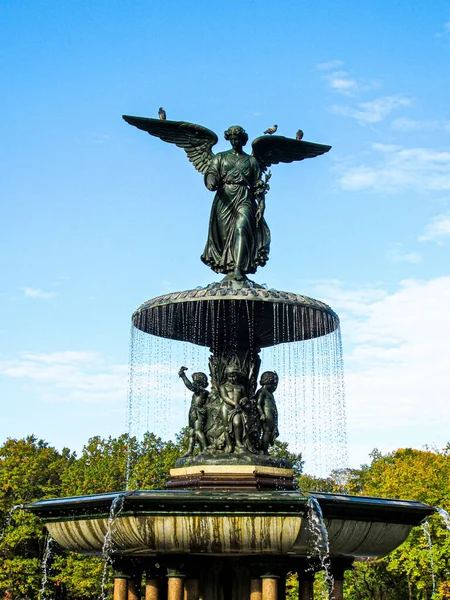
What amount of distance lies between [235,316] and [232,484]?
2769mm

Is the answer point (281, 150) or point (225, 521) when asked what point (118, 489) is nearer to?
point (281, 150)

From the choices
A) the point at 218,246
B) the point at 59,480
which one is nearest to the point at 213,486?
the point at 218,246

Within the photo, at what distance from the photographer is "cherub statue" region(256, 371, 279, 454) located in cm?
1639

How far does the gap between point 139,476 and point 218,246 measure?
31.3 meters

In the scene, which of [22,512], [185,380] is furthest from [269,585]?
[22,512]

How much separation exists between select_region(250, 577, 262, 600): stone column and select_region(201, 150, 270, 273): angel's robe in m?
5.53

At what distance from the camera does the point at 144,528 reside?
1343 cm

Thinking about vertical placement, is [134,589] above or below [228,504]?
below

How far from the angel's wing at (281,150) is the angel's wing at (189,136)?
34.0 inches

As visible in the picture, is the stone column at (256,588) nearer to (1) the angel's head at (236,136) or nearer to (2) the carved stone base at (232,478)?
(2) the carved stone base at (232,478)

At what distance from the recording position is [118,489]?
162 ft

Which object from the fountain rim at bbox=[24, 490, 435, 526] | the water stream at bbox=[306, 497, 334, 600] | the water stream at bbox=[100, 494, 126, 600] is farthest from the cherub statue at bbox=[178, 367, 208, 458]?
the water stream at bbox=[306, 497, 334, 600]

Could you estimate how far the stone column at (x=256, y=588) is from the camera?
1405cm

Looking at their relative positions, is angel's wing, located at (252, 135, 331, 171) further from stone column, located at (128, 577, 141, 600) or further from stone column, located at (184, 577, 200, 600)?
stone column, located at (128, 577, 141, 600)
